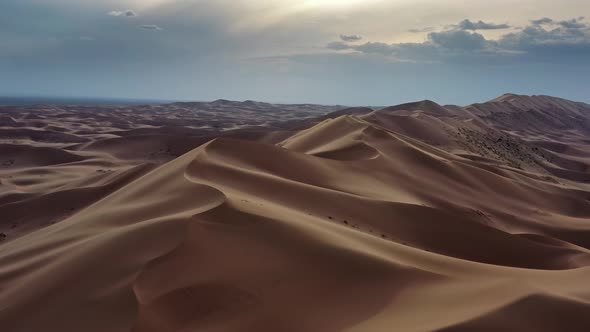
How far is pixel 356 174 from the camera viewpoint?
1512cm

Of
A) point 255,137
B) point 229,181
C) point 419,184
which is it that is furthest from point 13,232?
point 255,137

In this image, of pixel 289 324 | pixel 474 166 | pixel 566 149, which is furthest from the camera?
pixel 566 149

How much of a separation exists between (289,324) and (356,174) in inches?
406

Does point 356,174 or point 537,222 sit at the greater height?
point 356,174

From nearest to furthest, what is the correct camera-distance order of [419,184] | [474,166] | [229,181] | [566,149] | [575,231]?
A: [229,181] < [575,231] < [419,184] < [474,166] < [566,149]

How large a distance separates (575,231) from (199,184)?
11121 mm

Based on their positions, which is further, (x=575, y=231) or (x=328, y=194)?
(x=575, y=231)

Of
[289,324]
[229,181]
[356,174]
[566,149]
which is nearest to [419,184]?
[356,174]

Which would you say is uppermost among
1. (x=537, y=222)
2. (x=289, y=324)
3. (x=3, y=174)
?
(x=289, y=324)

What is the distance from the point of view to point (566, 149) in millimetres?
53094

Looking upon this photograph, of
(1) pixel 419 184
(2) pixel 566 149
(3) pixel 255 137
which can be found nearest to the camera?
(1) pixel 419 184

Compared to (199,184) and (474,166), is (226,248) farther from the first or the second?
(474,166)

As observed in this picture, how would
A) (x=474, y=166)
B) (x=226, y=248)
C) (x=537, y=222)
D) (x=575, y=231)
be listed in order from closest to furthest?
(x=226, y=248)
(x=575, y=231)
(x=537, y=222)
(x=474, y=166)

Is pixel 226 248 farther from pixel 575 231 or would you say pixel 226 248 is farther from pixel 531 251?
pixel 575 231
